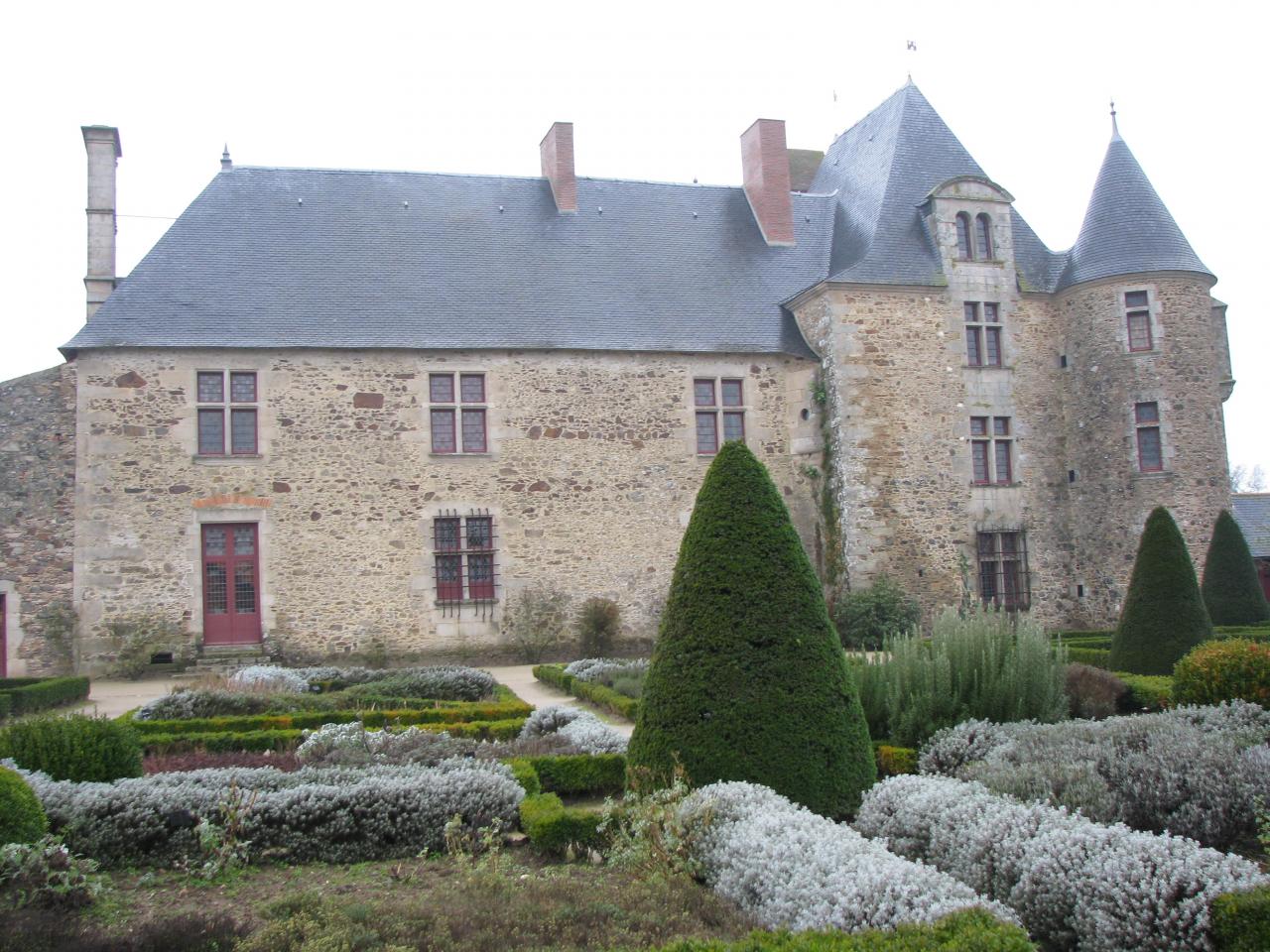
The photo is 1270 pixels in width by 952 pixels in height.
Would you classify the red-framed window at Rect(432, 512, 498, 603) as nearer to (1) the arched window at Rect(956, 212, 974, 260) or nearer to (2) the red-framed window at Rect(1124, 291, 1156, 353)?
(1) the arched window at Rect(956, 212, 974, 260)

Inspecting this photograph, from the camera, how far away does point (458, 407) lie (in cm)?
1742

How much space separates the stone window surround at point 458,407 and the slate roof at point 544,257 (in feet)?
1.30

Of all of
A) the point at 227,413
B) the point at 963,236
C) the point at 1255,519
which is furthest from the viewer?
the point at 1255,519

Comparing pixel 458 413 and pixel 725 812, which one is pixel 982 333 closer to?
pixel 458 413

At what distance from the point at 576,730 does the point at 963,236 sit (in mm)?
13401

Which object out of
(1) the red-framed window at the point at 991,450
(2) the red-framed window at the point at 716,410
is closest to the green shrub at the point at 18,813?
(2) the red-framed window at the point at 716,410

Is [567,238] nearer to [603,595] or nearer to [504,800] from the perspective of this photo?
[603,595]

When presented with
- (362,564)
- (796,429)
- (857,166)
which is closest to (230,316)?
(362,564)

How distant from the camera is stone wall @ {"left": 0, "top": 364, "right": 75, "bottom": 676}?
50.7 feet

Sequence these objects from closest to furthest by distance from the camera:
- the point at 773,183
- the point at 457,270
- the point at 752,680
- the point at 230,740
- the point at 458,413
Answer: the point at 752,680 → the point at 230,740 → the point at 458,413 → the point at 457,270 → the point at 773,183

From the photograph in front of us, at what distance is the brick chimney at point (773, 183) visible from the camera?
20688 millimetres

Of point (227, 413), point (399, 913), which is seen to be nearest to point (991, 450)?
point (227, 413)

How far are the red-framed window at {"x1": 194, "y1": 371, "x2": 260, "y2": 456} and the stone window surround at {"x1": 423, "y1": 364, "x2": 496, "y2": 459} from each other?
2.47 meters

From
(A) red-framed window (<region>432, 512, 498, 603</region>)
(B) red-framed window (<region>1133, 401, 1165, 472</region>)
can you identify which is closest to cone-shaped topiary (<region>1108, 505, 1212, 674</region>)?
(B) red-framed window (<region>1133, 401, 1165, 472</region>)
